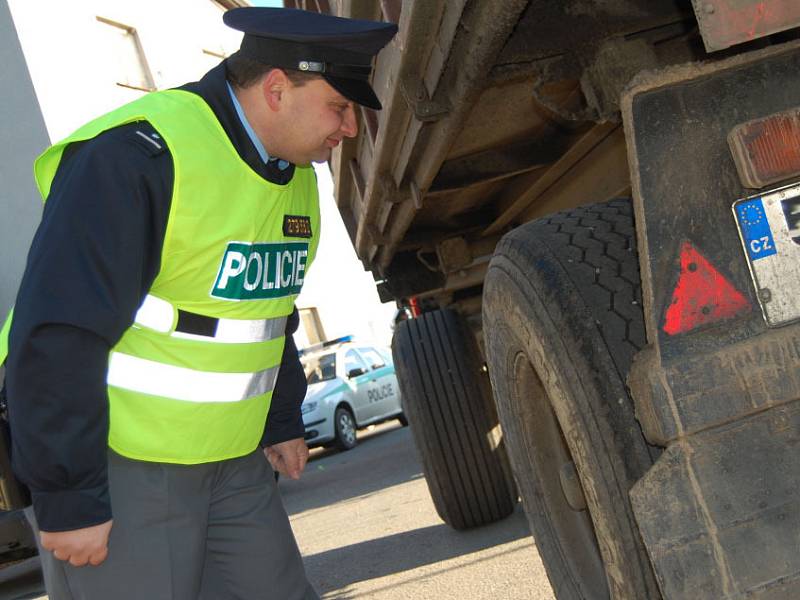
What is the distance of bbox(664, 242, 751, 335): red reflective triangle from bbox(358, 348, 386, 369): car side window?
45.7ft

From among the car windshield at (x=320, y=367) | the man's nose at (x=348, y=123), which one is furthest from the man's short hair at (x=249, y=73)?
the car windshield at (x=320, y=367)

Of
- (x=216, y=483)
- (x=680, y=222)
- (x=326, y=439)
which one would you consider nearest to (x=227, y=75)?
(x=216, y=483)

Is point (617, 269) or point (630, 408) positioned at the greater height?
point (617, 269)

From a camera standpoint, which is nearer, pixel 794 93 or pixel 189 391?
pixel 794 93

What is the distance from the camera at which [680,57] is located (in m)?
2.44

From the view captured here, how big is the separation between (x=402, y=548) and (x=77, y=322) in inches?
159

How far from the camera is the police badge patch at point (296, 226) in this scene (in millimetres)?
2199

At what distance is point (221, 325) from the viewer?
2041mm

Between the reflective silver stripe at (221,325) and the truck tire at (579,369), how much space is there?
1.80 ft

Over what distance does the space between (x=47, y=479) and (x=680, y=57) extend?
1.71 metres

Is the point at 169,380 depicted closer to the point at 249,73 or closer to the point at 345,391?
the point at 249,73

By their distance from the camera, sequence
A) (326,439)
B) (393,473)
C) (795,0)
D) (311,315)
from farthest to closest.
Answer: (311,315), (326,439), (393,473), (795,0)

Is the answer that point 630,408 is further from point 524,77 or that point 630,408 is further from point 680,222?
point 524,77

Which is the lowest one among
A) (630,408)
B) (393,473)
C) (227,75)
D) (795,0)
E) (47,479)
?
(393,473)
